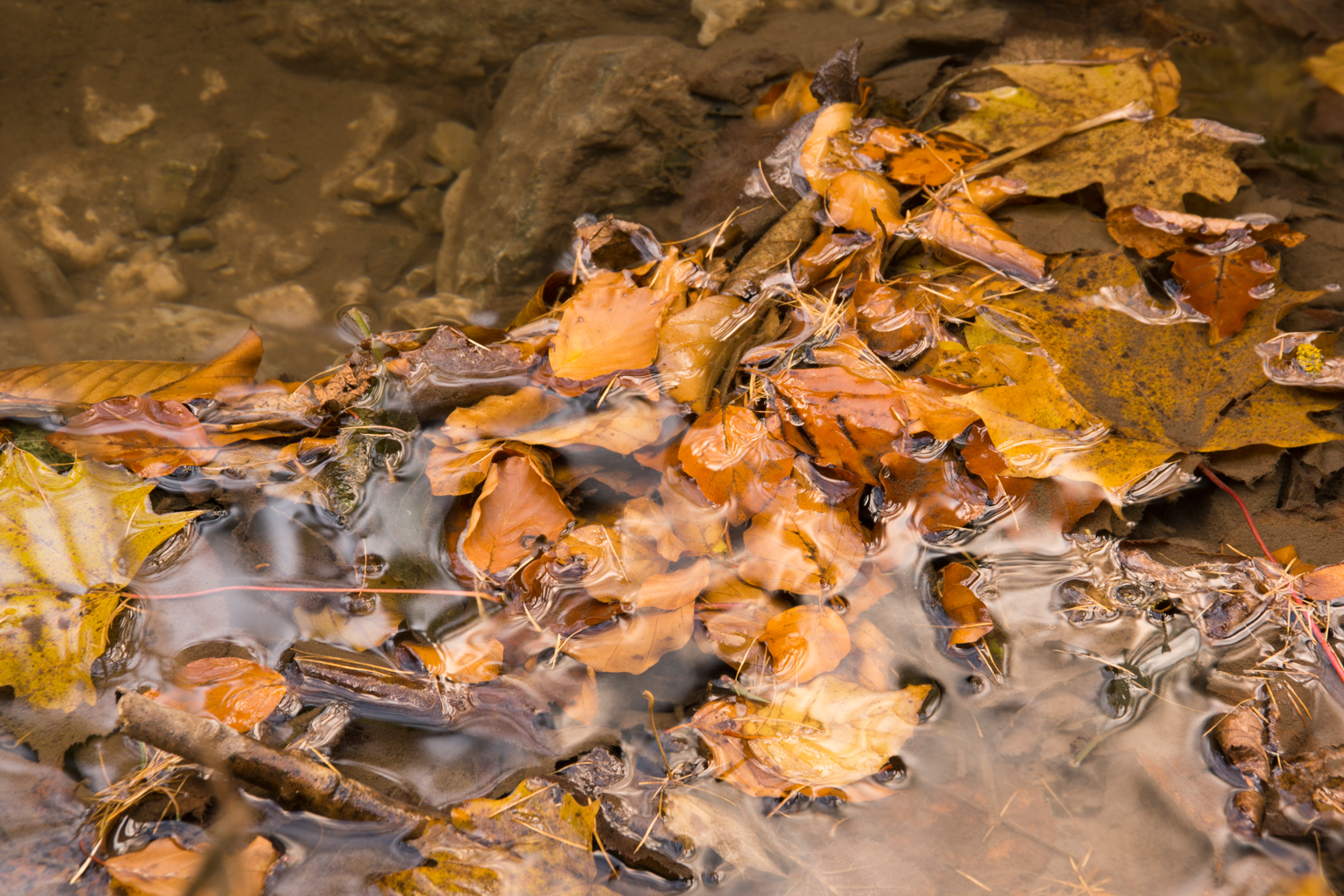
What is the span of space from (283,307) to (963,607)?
2479mm

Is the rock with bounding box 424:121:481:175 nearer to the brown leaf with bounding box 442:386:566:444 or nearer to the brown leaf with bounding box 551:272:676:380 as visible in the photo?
the brown leaf with bounding box 551:272:676:380

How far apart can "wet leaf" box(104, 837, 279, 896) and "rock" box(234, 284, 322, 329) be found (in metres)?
1.69

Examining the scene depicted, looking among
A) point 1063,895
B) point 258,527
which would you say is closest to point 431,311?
point 258,527

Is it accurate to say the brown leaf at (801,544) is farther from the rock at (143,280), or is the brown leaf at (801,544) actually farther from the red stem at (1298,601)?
the rock at (143,280)

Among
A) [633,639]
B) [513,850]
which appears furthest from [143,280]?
[513,850]

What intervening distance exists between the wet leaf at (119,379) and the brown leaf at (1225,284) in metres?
2.46

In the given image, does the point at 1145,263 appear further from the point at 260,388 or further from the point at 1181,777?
the point at 260,388

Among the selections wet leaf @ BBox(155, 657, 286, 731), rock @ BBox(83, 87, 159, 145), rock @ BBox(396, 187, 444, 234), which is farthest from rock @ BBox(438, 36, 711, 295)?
rock @ BBox(83, 87, 159, 145)

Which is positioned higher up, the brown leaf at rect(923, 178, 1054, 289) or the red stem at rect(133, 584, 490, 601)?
the brown leaf at rect(923, 178, 1054, 289)

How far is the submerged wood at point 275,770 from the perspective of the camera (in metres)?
1.28

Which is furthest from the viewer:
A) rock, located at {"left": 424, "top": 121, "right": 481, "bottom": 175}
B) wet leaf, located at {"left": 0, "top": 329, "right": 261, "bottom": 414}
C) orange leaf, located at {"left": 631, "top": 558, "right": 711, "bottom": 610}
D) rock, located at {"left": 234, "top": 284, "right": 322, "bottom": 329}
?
rock, located at {"left": 424, "top": 121, "right": 481, "bottom": 175}

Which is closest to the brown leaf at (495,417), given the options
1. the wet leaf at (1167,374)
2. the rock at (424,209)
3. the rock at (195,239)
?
the wet leaf at (1167,374)

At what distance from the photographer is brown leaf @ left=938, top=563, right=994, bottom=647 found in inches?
59.5

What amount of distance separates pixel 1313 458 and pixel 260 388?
2583 millimetres
